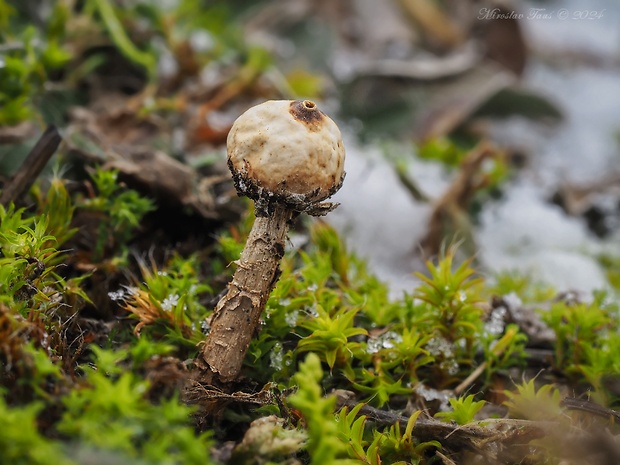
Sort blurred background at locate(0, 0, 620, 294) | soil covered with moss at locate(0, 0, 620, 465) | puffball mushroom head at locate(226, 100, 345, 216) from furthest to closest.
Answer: blurred background at locate(0, 0, 620, 294) → puffball mushroom head at locate(226, 100, 345, 216) → soil covered with moss at locate(0, 0, 620, 465)

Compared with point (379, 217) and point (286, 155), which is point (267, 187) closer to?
point (286, 155)

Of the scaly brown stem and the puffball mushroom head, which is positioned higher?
the puffball mushroom head

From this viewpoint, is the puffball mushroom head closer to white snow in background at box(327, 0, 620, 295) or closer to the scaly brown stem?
the scaly brown stem

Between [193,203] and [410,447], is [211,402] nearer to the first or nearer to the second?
[410,447]

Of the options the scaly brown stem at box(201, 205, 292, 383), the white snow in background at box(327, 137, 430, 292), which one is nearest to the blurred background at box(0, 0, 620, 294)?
the white snow in background at box(327, 137, 430, 292)

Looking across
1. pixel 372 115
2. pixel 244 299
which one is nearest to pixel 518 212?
pixel 372 115

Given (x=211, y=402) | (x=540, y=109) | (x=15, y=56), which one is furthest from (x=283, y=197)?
(x=540, y=109)

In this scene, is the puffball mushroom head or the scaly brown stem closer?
the puffball mushroom head

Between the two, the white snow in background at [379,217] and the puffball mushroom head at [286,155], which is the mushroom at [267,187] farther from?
the white snow in background at [379,217]
